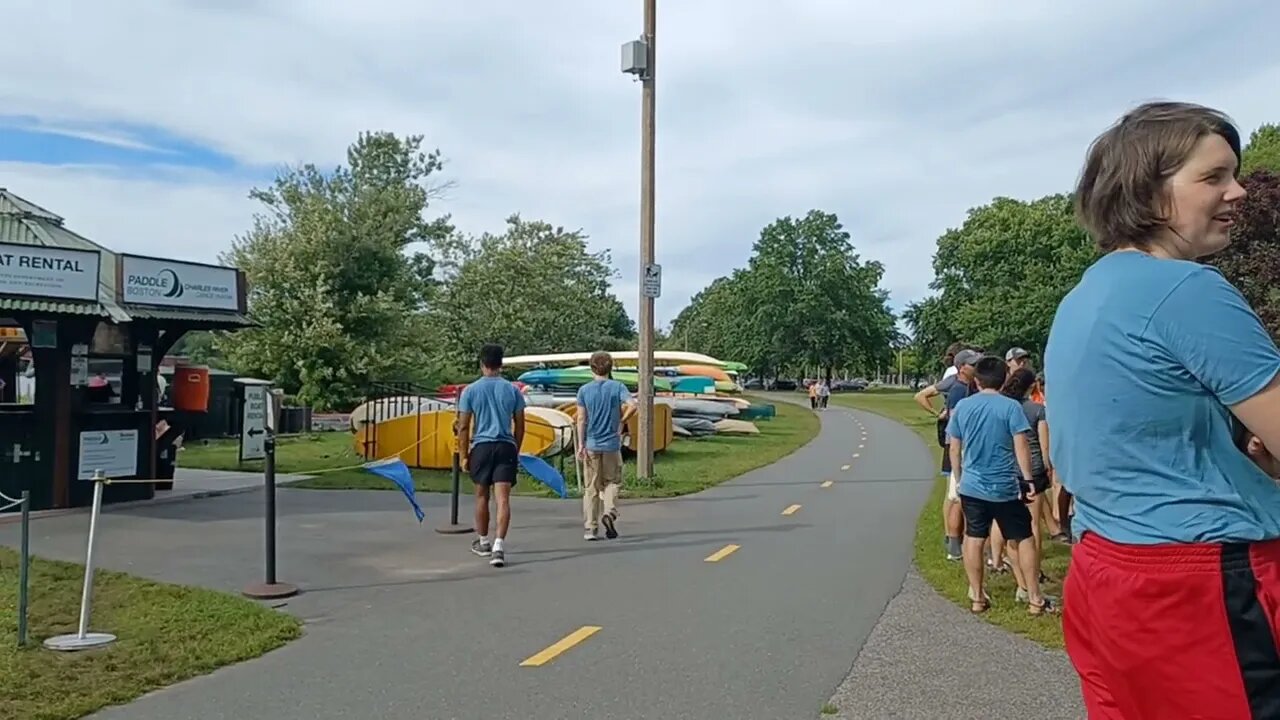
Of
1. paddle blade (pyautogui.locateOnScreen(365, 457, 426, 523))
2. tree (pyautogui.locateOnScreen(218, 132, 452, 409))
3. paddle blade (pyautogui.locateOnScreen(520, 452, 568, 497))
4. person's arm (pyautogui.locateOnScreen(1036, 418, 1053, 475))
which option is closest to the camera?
person's arm (pyautogui.locateOnScreen(1036, 418, 1053, 475))

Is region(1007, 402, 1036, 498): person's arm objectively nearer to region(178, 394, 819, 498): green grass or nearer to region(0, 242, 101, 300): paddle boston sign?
region(178, 394, 819, 498): green grass

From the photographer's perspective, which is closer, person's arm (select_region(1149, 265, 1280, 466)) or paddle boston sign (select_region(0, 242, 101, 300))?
person's arm (select_region(1149, 265, 1280, 466))

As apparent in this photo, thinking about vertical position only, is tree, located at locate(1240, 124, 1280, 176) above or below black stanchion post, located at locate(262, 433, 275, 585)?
above

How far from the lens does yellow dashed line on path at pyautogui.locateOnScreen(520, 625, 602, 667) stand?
21.8 feet

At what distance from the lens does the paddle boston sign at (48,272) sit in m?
12.5

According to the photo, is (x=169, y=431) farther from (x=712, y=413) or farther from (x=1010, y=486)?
(x=712, y=413)

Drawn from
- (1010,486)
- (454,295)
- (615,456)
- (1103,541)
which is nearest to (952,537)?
(1010,486)

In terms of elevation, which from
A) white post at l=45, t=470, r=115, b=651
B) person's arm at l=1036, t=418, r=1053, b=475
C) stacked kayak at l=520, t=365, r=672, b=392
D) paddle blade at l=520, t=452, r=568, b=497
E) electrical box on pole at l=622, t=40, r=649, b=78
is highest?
electrical box on pole at l=622, t=40, r=649, b=78

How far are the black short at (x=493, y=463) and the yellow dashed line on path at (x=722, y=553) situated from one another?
195 centimetres

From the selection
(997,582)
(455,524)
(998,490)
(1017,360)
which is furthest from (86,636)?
(1017,360)

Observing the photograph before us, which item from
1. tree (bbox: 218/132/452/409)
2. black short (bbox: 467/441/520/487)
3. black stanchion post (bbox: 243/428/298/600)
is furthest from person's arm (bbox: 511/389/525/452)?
tree (bbox: 218/132/452/409)

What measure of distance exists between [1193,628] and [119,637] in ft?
22.0

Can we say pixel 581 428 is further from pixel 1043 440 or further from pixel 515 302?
pixel 515 302

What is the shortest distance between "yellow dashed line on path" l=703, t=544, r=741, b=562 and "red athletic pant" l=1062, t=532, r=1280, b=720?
8.32m
